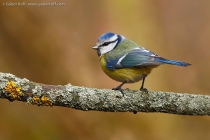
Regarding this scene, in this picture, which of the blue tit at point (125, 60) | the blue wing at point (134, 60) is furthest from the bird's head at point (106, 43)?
the blue wing at point (134, 60)

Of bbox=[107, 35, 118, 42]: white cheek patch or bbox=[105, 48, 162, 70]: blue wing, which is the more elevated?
bbox=[107, 35, 118, 42]: white cheek patch

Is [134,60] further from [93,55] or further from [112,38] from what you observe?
[93,55]

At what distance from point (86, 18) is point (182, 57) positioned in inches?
28.8

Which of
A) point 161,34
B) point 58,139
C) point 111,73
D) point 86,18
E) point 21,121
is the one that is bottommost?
point 58,139

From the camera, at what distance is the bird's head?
1958 millimetres

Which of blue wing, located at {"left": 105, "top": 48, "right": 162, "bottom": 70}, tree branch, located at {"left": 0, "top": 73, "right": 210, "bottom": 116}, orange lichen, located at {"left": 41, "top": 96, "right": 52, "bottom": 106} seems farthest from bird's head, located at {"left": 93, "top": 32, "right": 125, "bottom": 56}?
orange lichen, located at {"left": 41, "top": 96, "right": 52, "bottom": 106}

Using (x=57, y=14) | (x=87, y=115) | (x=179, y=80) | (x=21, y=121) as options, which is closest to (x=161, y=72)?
(x=179, y=80)

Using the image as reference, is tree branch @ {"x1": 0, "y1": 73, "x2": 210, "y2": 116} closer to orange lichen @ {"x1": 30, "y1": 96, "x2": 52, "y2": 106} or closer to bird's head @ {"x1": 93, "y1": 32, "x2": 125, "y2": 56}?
orange lichen @ {"x1": 30, "y1": 96, "x2": 52, "y2": 106}

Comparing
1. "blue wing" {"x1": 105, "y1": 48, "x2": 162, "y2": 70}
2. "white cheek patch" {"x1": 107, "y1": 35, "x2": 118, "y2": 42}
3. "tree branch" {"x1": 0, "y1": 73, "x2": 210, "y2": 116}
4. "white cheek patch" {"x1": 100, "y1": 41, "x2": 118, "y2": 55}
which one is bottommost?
"tree branch" {"x1": 0, "y1": 73, "x2": 210, "y2": 116}

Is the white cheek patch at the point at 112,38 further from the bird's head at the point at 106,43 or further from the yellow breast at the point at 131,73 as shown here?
the yellow breast at the point at 131,73

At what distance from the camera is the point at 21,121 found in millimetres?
2100

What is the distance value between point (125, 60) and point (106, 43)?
0.21 m

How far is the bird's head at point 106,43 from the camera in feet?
6.42

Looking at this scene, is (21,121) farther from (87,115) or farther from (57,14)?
(57,14)
